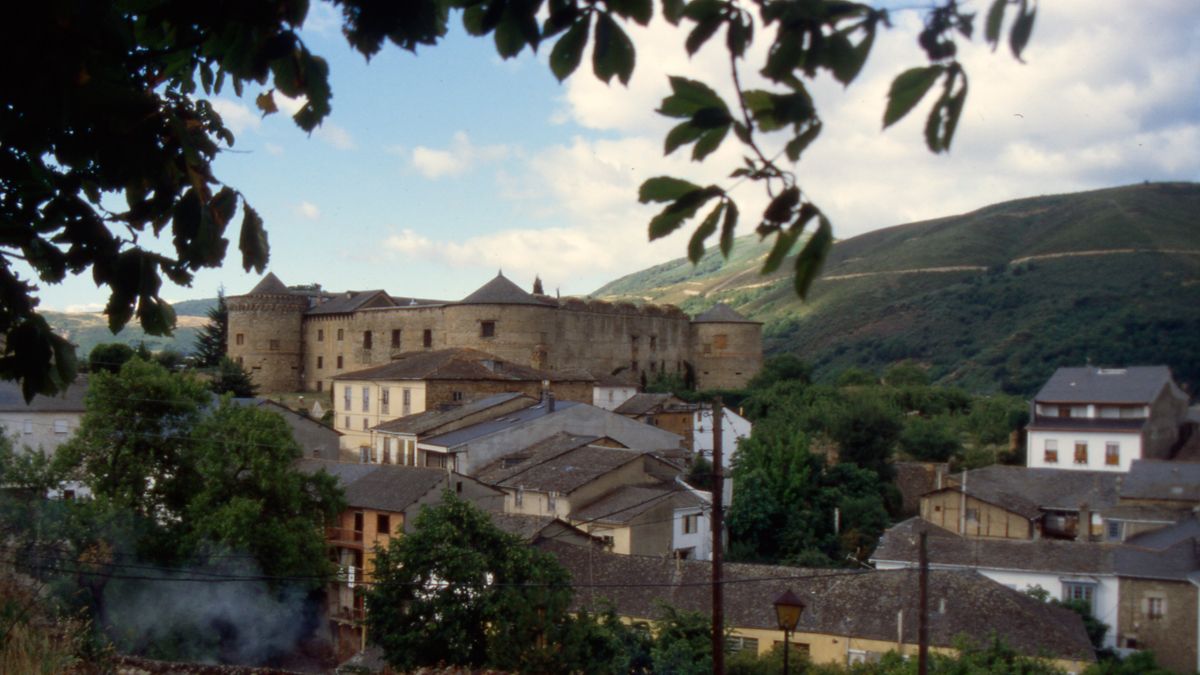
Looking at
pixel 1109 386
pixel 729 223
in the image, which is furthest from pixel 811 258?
pixel 1109 386

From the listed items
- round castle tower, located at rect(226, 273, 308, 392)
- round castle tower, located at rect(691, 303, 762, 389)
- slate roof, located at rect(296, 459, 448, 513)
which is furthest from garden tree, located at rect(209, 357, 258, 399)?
round castle tower, located at rect(691, 303, 762, 389)

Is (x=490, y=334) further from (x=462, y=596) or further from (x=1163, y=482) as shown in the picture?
(x=462, y=596)

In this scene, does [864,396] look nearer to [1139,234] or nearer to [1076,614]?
[1076,614]

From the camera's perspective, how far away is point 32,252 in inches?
108

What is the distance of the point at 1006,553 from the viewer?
2306 cm

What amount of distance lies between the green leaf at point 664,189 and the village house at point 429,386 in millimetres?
32398

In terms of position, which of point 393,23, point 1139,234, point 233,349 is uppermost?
point 1139,234

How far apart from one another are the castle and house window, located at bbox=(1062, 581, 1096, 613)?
29.0 m

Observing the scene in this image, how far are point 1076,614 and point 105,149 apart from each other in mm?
20669

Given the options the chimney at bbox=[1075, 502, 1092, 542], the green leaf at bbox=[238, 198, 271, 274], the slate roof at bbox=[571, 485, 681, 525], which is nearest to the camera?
the green leaf at bbox=[238, 198, 271, 274]

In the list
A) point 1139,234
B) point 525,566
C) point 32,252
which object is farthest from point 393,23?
point 1139,234

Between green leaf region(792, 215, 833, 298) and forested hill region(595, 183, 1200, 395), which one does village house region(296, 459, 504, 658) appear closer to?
forested hill region(595, 183, 1200, 395)

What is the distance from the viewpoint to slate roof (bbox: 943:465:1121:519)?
27.6 metres

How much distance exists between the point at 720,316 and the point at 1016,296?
14963mm
